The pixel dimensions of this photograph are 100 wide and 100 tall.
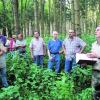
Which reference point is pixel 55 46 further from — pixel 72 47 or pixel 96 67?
pixel 96 67

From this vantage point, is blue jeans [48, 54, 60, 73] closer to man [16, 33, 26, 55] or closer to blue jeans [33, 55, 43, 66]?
blue jeans [33, 55, 43, 66]

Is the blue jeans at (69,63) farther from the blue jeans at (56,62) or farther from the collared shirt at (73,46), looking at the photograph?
the blue jeans at (56,62)

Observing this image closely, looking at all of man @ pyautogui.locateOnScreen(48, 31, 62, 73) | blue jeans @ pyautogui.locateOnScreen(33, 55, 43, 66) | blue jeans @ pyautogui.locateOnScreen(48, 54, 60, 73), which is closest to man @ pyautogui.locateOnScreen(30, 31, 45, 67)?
blue jeans @ pyautogui.locateOnScreen(33, 55, 43, 66)

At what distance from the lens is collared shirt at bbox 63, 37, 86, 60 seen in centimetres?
1310

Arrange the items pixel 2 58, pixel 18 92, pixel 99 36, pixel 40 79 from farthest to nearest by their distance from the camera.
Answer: pixel 2 58 < pixel 40 79 < pixel 18 92 < pixel 99 36

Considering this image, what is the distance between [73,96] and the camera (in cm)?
809

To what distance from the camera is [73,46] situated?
13.1 metres

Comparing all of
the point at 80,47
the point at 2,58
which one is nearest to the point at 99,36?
the point at 2,58

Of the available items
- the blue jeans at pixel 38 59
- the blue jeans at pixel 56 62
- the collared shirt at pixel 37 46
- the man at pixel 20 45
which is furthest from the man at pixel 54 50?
the man at pixel 20 45

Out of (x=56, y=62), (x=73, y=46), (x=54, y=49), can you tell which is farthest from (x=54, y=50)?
(x=73, y=46)

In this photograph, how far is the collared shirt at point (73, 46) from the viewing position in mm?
13102

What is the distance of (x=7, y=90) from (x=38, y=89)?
81cm

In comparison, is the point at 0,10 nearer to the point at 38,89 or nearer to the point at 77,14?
the point at 77,14

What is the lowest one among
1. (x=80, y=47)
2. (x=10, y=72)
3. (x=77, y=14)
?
(x=10, y=72)
